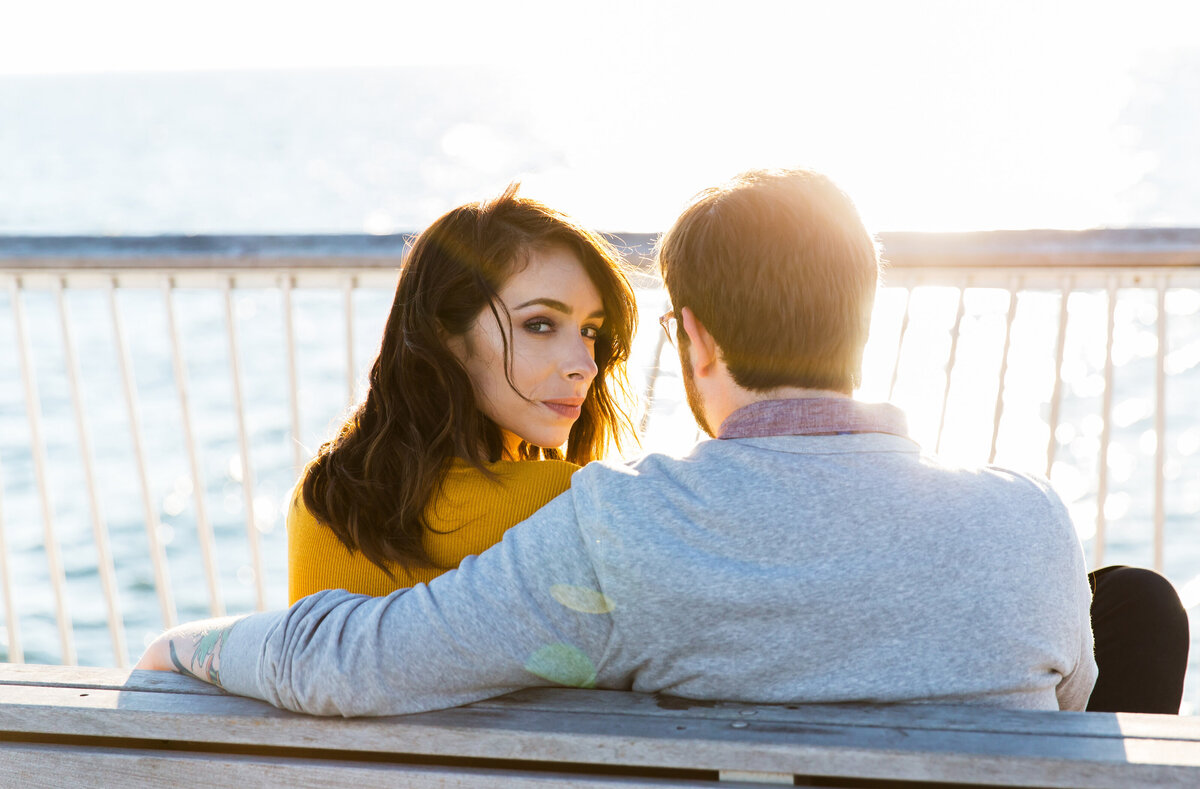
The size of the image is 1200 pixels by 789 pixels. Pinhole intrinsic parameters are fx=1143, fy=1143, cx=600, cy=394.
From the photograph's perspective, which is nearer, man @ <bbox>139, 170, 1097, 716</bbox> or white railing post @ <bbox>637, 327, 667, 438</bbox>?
man @ <bbox>139, 170, 1097, 716</bbox>

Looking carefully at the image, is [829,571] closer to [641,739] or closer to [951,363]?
[641,739]

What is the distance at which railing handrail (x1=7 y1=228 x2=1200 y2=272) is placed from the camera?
2689mm

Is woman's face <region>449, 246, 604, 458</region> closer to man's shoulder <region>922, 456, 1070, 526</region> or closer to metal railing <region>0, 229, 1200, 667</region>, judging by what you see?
metal railing <region>0, 229, 1200, 667</region>

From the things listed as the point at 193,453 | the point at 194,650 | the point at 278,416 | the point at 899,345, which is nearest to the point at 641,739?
the point at 194,650

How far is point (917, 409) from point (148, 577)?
761 cm

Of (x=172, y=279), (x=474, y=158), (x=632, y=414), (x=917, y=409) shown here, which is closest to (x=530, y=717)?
(x=632, y=414)

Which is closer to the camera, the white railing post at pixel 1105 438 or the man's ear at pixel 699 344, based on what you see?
the man's ear at pixel 699 344

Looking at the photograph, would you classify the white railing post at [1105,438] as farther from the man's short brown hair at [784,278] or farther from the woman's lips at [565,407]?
the man's short brown hair at [784,278]

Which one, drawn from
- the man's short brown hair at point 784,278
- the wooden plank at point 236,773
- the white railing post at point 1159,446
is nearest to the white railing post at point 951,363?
the white railing post at point 1159,446

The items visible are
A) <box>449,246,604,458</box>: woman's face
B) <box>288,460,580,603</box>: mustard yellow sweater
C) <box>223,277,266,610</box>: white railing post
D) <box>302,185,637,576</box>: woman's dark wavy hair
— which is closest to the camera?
<box>288,460,580,603</box>: mustard yellow sweater

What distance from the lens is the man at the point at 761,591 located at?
1311 millimetres

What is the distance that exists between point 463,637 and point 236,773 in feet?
1.03

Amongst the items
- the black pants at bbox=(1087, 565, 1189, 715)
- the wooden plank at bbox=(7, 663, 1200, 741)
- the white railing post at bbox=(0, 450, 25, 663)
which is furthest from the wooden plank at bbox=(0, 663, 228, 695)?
the white railing post at bbox=(0, 450, 25, 663)

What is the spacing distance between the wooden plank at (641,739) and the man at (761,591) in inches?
1.6
